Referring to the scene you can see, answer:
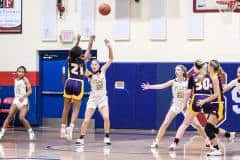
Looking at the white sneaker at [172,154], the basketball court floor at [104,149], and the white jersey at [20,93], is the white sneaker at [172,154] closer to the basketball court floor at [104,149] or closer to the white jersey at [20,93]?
the basketball court floor at [104,149]

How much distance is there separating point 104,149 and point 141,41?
287 inches

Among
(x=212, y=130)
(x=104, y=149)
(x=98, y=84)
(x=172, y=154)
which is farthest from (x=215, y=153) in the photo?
(x=98, y=84)

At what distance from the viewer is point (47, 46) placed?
2077cm

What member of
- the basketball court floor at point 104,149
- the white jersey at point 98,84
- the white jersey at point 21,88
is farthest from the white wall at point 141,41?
the white jersey at point 98,84

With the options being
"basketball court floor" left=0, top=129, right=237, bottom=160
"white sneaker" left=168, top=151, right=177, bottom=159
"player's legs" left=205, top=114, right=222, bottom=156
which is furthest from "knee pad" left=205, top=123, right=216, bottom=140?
"white sneaker" left=168, top=151, right=177, bottom=159

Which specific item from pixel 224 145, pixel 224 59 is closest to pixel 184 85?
pixel 224 145

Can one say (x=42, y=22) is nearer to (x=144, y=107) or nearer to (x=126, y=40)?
(x=126, y=40)

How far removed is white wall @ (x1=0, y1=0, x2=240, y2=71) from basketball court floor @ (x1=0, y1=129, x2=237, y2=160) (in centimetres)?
295

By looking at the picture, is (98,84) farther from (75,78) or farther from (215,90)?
(215,90)

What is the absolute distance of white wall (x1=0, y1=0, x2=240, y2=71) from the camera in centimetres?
1917

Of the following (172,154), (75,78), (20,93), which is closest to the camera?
(172,154)

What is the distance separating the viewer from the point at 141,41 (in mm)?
19875

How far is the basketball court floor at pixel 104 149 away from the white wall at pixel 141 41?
2.95 m

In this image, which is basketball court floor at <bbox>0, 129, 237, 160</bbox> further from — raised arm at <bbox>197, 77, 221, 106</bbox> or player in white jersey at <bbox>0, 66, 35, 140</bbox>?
raised arm at <bbox>197, 77, 221, 106</bbox>
